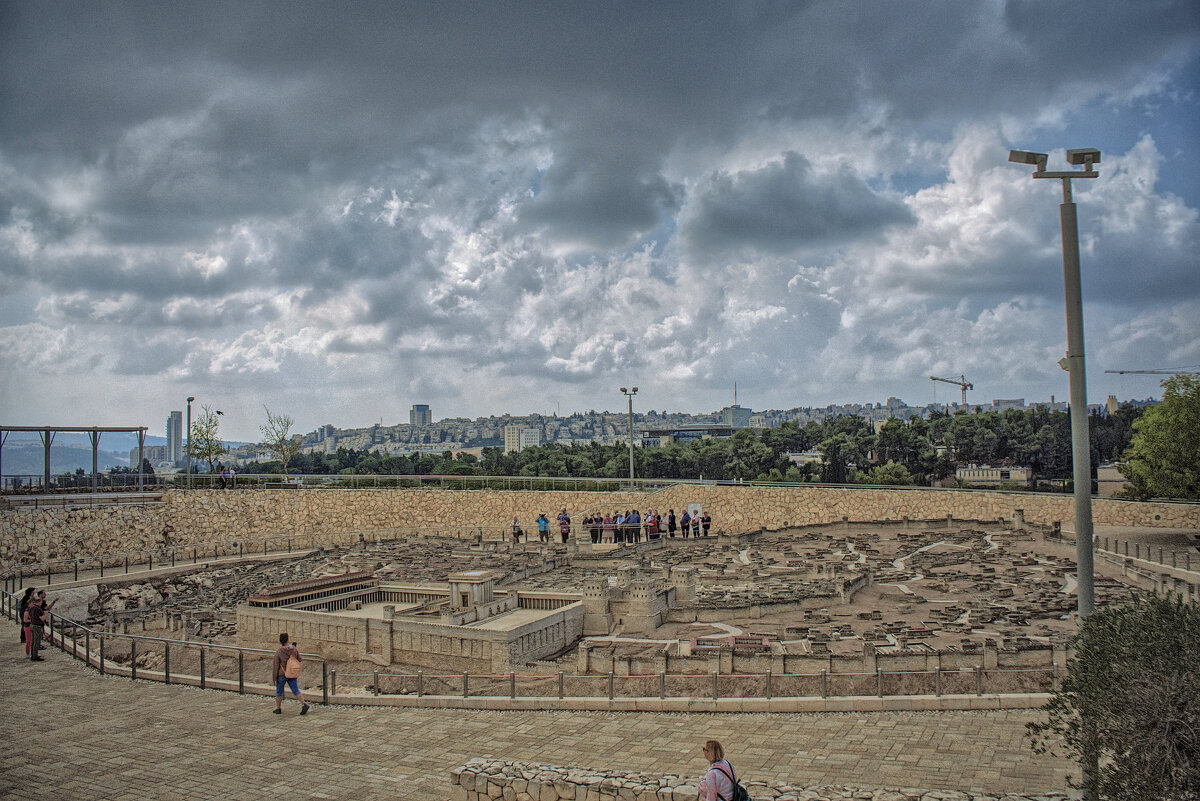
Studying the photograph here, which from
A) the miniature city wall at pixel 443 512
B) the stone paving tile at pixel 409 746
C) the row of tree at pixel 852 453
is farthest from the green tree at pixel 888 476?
the stone paving tile at pixel 409 746

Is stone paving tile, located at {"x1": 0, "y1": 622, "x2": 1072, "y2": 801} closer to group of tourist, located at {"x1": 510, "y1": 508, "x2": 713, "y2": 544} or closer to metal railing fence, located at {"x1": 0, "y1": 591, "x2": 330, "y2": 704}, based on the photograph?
metal railing fence, located at {"x1": 0, "y1": 591, "x2": 330, "y2": 704}

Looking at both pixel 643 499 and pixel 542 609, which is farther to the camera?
pixel 643 499

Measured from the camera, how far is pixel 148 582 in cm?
2978

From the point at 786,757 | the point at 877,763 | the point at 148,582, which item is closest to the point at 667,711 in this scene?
the point at 786,757

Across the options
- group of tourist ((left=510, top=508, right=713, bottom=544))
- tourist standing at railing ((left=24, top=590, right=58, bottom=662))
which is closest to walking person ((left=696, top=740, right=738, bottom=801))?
tourist standing at railing ((left=24, top=590, right=58, bottom=662))

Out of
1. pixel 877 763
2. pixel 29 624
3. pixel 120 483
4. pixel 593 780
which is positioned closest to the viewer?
pixel 593 780

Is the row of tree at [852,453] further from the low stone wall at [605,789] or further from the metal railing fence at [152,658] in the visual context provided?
the low stone wall at [605,789]

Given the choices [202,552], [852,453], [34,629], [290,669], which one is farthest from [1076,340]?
[852,453]

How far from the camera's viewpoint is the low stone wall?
8.21 meters

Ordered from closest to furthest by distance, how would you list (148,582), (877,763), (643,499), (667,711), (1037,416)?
(877,763)
(667,711)
(148,582)
(643,499)
(1037,416)

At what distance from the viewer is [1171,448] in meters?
30.3

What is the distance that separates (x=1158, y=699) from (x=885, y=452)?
72.3m

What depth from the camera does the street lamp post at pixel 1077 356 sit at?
8.48 m

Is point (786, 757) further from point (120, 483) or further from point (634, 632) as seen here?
point (120, 483)
